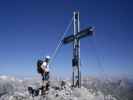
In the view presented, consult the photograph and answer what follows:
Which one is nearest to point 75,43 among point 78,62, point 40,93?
point 78,62

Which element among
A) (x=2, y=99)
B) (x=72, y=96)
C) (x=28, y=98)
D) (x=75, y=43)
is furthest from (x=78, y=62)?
(x=2, y=99)

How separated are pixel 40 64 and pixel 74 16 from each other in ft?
21.8

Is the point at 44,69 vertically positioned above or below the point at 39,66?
below

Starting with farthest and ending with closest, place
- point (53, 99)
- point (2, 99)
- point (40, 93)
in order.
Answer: point (2, 99) < point (40, 93) < point (53, 99)

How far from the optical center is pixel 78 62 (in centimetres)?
2408

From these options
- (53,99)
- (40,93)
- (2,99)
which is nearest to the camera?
(53,99)

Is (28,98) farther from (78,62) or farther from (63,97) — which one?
(78,62)

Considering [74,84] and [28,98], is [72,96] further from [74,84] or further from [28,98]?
[28,98]

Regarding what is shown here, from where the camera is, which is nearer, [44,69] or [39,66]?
[44,69]

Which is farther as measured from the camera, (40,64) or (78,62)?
(78,62)

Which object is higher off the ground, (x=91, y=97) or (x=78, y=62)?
(x=78, y=62)

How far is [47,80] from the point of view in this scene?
2233 centimetres

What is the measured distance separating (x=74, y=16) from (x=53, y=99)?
8.96 m

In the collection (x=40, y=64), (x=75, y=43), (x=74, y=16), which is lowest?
(x=40, y=64)
